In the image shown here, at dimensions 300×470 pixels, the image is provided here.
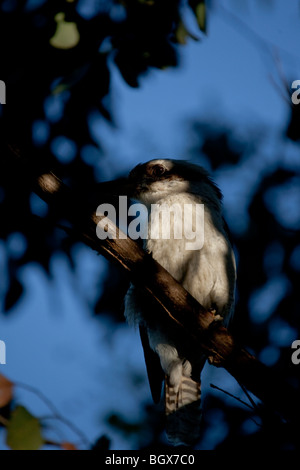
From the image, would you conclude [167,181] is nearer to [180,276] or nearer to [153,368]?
[180,276]

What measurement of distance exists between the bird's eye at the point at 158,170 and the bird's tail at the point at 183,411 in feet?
3.91

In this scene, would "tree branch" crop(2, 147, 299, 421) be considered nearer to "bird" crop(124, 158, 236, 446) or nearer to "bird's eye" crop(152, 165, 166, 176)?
"bird" crop(124, 158, 236, 446)

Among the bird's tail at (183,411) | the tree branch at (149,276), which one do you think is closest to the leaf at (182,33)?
the tree branch at (149,276)

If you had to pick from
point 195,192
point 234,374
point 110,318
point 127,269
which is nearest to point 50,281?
point 110,318

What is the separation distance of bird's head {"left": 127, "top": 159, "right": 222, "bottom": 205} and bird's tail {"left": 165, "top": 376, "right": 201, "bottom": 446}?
105cm

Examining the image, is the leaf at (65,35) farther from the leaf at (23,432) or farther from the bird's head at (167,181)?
the leaf at (23,432)

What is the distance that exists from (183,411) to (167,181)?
131 centimetres

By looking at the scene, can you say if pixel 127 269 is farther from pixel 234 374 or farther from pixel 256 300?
pixel 256 300

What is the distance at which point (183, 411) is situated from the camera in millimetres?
3252

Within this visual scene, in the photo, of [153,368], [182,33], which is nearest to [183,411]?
[153,368]

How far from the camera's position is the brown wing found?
3.45 metres

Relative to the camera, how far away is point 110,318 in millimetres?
3977
